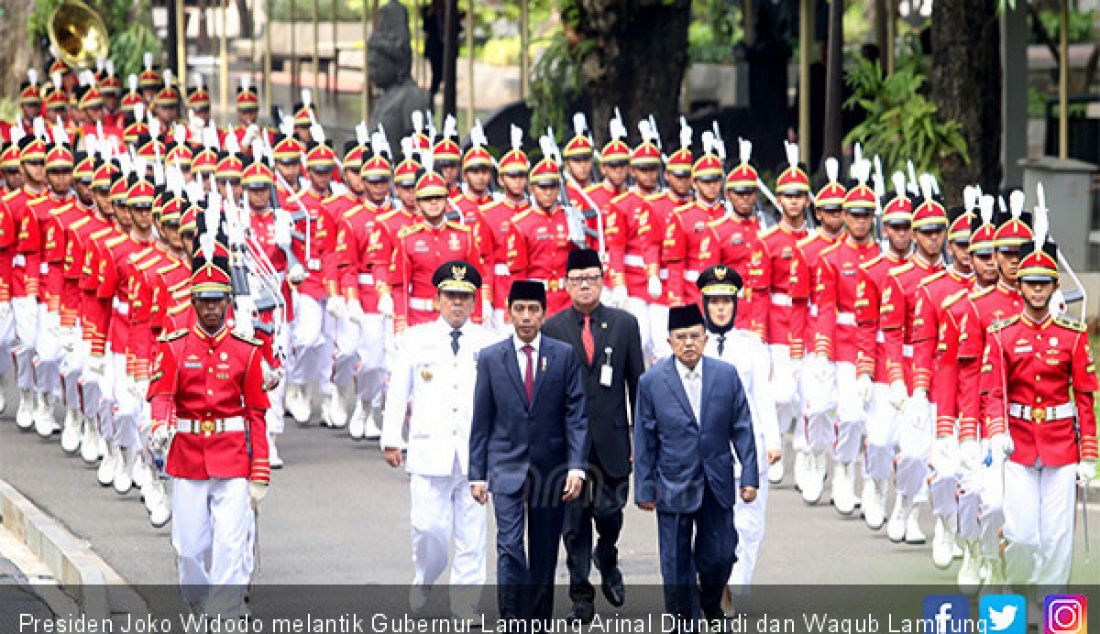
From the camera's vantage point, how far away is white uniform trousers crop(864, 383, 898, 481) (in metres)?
17.1

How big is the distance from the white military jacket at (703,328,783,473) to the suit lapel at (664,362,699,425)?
865 millimetres

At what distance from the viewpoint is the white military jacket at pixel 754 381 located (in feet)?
46.6

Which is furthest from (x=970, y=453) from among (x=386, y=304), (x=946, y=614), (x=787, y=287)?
(x=386, y=304)

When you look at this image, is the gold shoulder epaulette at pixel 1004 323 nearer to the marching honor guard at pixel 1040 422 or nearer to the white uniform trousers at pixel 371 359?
the marching honor guard at pixel 1040 422

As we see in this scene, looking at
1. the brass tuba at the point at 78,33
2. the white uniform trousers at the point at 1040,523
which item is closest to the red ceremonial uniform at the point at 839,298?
the white uniform trousers at the point at 1040,523

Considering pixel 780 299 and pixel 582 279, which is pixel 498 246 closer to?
pixel 780 299

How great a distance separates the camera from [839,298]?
18.1m

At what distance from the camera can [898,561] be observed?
16.1 meters

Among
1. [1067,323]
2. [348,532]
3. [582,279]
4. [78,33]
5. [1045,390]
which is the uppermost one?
[78,33]

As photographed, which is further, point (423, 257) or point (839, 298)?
point (423, 257)

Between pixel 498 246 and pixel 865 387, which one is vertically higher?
pixel 498 246

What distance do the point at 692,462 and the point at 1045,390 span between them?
2034mm

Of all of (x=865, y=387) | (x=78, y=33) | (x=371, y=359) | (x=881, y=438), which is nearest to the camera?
(x=881, y=438)

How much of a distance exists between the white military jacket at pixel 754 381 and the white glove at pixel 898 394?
7.00 ft
